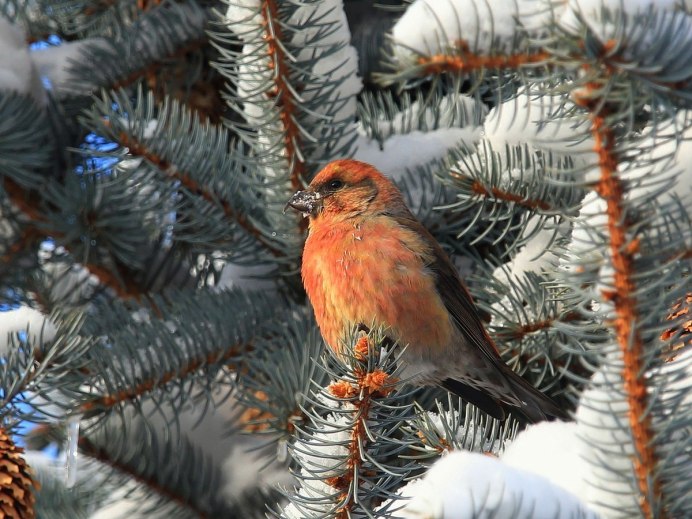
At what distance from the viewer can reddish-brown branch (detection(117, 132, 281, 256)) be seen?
2.10 meters

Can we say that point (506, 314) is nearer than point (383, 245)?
Yes

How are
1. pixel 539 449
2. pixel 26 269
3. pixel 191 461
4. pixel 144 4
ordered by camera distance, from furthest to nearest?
pixel 144 4 → pixel 26 269 → pixel 191 461 → pixel 539 449

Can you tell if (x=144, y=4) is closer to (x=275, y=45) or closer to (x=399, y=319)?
(x=275, y=45)

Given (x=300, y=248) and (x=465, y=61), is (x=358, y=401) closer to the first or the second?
(x=465, y=61)

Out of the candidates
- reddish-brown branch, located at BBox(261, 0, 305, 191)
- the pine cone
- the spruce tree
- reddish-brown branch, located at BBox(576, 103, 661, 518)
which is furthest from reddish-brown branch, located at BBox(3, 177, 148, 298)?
reddish-brown branch, located at BBox(576, 103, 661, 518)

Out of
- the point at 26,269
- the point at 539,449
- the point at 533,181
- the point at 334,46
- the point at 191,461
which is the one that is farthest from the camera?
the point at 26,269

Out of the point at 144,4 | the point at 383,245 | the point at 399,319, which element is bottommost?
the point at 399,319

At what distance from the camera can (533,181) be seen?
196cm

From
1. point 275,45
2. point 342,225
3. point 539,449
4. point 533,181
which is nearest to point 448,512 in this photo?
point 539,449

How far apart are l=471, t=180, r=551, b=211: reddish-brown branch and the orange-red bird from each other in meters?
0.46

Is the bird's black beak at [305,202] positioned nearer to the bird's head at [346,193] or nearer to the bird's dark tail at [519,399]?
the bird's head at [346,193]

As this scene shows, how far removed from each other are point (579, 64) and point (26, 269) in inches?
81.9

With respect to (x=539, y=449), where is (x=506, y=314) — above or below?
below

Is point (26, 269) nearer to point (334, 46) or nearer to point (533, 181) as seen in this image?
point (334, 46)
